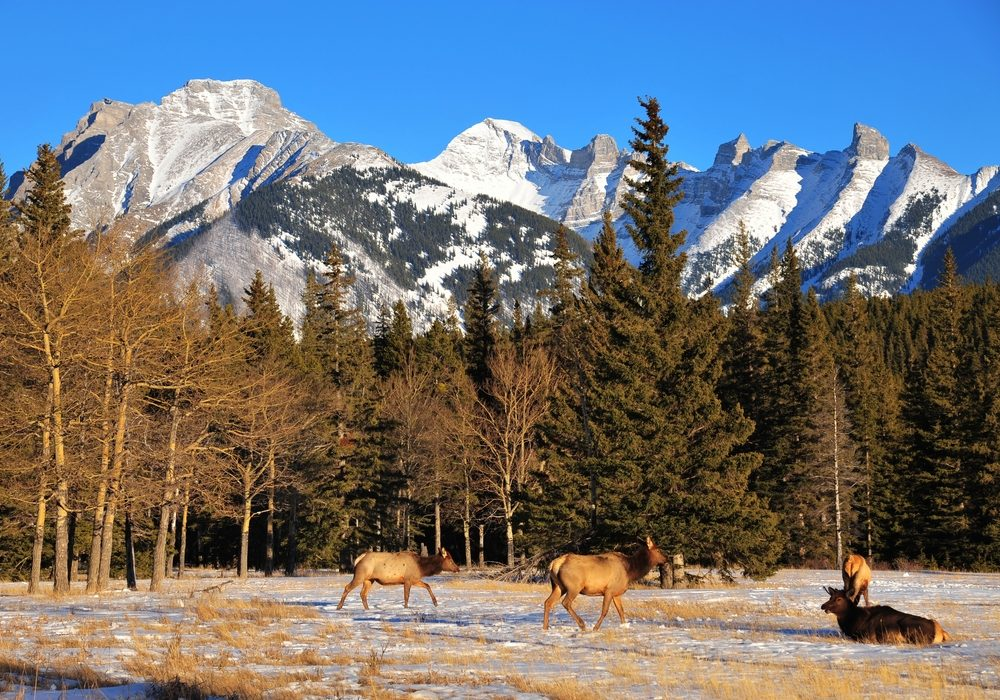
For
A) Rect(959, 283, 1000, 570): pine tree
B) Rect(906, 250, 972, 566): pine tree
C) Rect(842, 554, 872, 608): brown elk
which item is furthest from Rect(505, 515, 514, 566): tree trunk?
Rect(842, 554, 872, 608): brown elk

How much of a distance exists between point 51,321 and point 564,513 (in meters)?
20.8

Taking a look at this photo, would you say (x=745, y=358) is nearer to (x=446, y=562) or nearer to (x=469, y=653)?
(x=446, y=562)

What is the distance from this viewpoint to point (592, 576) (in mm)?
14625

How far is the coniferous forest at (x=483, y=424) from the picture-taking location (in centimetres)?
2730

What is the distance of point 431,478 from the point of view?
5741cm

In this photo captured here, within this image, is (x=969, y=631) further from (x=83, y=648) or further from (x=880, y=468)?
(x=880, y=468)

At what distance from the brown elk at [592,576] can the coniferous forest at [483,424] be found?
1481 cm

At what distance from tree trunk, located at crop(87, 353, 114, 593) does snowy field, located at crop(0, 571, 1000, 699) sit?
19.1 feet

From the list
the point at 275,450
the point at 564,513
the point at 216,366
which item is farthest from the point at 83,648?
the point at 275,450

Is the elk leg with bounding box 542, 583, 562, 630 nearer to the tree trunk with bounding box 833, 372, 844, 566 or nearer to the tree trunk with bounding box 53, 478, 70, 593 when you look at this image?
the tree trunk with bounding box 53, 478, 70, 593

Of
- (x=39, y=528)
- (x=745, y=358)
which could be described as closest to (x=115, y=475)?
(x=39, y=528)

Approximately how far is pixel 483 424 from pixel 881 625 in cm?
3990

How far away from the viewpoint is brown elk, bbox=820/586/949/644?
1320 cm

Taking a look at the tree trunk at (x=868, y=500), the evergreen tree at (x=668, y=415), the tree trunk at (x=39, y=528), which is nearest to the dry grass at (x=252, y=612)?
the tree trunk at (x=39, y=528)
